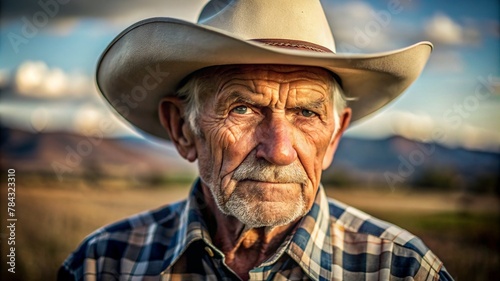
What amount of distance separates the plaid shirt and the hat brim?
0.61 m

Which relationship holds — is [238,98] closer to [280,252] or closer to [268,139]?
[268,139]

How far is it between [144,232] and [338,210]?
1.11 meters

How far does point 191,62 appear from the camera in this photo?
2.44m

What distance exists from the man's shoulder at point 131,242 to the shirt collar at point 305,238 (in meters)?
0.13

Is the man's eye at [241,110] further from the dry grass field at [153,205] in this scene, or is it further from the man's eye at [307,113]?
the dry grass field at [153,205]

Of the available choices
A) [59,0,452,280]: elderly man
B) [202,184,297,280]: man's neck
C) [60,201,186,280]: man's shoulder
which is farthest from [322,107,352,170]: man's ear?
[60,201,186,280]: man's shoulder

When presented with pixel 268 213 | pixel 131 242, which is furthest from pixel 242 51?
pixel 131 242

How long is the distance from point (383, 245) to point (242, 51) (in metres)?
1.18

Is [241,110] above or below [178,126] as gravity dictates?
above

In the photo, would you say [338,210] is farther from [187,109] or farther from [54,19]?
[54,19]

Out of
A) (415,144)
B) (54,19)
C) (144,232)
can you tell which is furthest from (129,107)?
(415,144)

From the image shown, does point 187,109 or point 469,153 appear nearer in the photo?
point 187,109

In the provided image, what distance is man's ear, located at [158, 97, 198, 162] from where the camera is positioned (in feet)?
8.91

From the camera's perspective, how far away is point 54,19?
4.89 m
